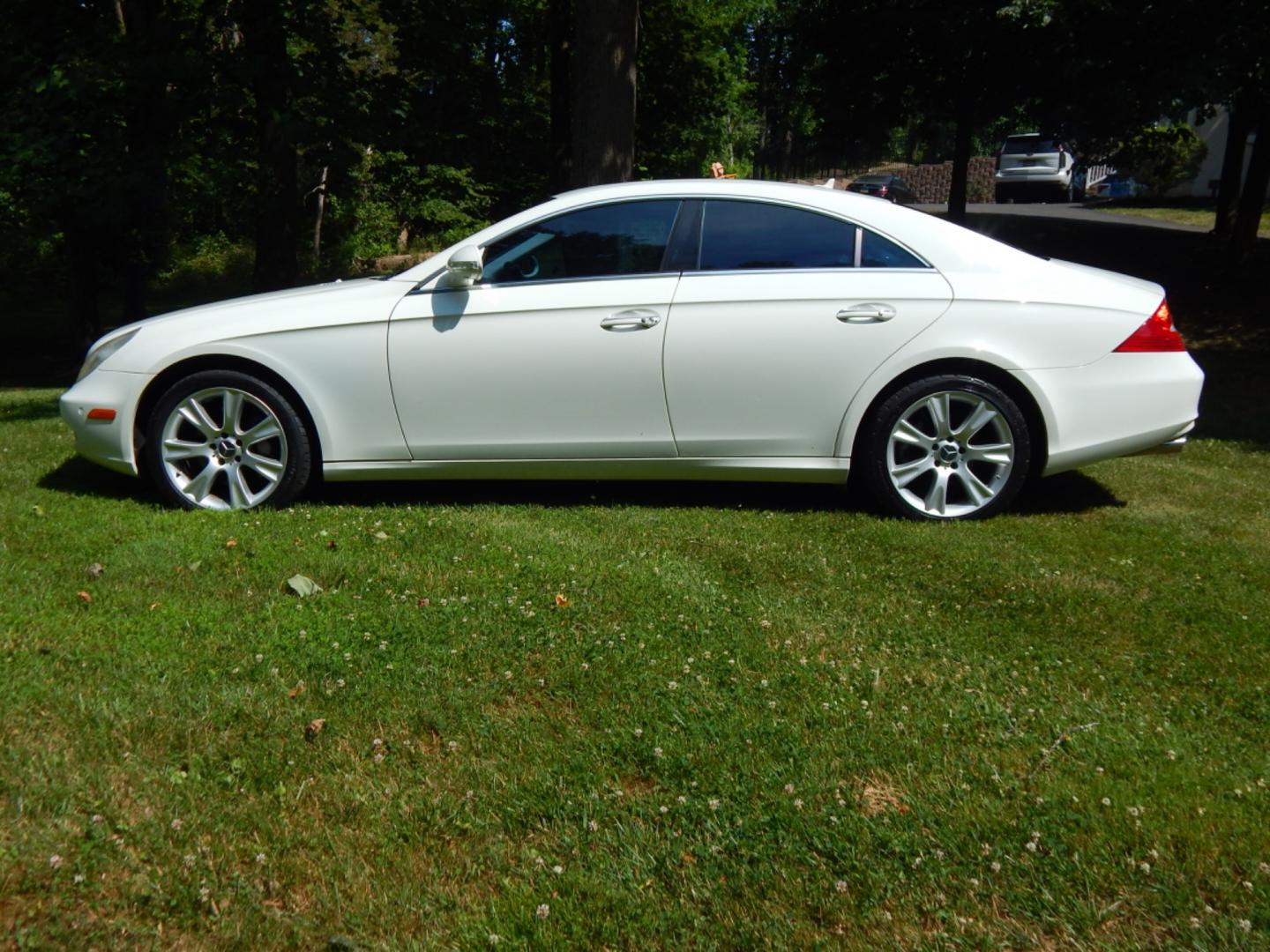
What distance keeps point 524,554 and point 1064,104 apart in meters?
12.9

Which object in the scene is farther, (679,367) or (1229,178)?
(1229,178)

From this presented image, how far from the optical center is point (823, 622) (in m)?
4.30

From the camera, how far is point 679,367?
5.55 meters

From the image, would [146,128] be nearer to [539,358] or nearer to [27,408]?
[27,408]

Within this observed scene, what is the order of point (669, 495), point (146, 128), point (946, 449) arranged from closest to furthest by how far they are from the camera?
point (946, 449) → point (669, 495) → point (146, 128)

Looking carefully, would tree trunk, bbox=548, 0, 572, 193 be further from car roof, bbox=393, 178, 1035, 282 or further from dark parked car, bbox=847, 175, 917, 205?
dark parked car, bbox=847, 175, 917, 205

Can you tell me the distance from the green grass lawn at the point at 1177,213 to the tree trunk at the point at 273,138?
77.1 feet

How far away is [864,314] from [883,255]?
37 centimetres

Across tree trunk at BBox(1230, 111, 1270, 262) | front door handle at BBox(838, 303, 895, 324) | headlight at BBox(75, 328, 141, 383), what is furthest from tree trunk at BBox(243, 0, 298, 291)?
tree trunk at BBox(1230, 111, 1270, 262)

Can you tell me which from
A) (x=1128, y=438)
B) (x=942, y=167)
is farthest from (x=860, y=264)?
(x=942, y=167)

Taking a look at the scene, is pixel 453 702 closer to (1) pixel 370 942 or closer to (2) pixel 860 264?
(1) pixel 370 942

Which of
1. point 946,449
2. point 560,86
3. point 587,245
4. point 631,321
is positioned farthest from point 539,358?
point 560,86

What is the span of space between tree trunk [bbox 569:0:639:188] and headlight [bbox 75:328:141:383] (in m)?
4.97

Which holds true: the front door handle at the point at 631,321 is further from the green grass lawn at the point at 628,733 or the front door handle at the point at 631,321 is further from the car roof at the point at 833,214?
the green grass lawn at the point at 628,733
